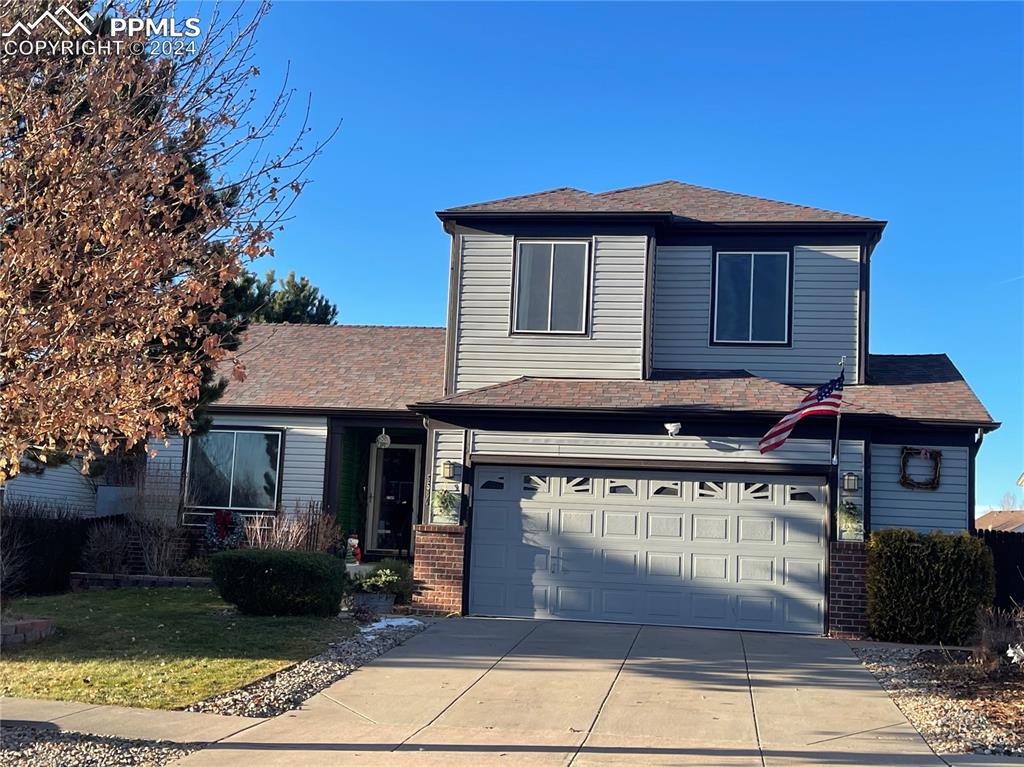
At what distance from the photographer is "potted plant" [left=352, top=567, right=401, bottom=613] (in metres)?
14.6

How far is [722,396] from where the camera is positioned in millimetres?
15164

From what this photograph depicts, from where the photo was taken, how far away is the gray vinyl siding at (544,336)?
16250mm

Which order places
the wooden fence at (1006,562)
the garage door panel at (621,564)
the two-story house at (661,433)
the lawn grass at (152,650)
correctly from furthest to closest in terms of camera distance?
the wooden fence at (1006,562) < the garage door panel at (621,564) < the two-story house at (661,433) < the lawn grass at (152,650)

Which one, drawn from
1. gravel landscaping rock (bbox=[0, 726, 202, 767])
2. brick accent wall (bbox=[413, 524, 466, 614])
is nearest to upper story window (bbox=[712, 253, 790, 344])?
brick accent wall (bbox=[413, 524, 466, 614])

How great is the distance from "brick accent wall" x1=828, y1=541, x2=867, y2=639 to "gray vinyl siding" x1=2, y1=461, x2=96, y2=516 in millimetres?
12677

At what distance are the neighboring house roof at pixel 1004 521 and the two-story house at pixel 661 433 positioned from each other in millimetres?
24056

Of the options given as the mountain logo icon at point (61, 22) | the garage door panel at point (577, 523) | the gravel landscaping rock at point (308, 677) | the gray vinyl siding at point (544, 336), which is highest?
the mountain logo icon at point (61, 22)

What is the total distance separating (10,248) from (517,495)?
8348 mm

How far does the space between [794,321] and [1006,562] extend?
4.61 metres

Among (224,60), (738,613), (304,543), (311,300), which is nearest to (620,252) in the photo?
(738,613)

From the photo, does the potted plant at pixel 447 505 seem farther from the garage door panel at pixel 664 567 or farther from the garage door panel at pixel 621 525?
the garage door panel at pixel 664 567

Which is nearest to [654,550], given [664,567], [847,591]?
[664,567]

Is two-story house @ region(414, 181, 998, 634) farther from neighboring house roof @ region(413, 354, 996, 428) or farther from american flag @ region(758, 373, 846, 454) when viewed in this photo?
american flag @ region(758, 373, 846, 454)

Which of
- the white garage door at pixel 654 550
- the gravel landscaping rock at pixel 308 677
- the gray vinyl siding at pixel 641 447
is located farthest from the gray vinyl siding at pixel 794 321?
the gravel landscaping rock at pixel 308 677
